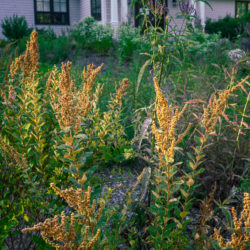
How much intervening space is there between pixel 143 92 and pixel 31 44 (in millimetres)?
2437

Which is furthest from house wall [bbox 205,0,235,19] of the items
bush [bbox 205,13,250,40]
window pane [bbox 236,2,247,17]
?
bush [bbox 205,13,250,40]

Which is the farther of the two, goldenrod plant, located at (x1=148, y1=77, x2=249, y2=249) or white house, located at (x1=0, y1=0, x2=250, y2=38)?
white house, located at (x1=0, y1=0, x2=250, y2=38)

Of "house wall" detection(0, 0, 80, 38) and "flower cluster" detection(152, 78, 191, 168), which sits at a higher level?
"house wall" detection(0, 0, 80, 38)

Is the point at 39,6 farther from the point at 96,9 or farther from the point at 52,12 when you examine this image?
the point at 96,9

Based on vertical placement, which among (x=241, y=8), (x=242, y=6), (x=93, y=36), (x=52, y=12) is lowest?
(x=93, y=36)

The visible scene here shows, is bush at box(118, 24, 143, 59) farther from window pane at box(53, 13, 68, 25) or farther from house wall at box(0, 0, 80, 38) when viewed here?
window pane at box(53, 13, 68, 25)

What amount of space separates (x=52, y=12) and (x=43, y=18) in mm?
727

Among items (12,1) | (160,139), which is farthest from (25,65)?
(12,1)

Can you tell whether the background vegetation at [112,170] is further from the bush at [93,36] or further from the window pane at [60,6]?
the window pane at [60,6]

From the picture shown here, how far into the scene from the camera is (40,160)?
193cm

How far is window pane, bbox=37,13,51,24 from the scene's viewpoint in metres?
20.4

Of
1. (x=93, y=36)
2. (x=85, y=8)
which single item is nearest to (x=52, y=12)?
(x=85, y=8)

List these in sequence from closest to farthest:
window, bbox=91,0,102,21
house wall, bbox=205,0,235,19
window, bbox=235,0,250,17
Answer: window, bbox=91,0,102,21 < house wall, bbox=205,0,235,19 < window, bbox=235,0,250,17

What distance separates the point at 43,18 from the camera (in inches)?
810
